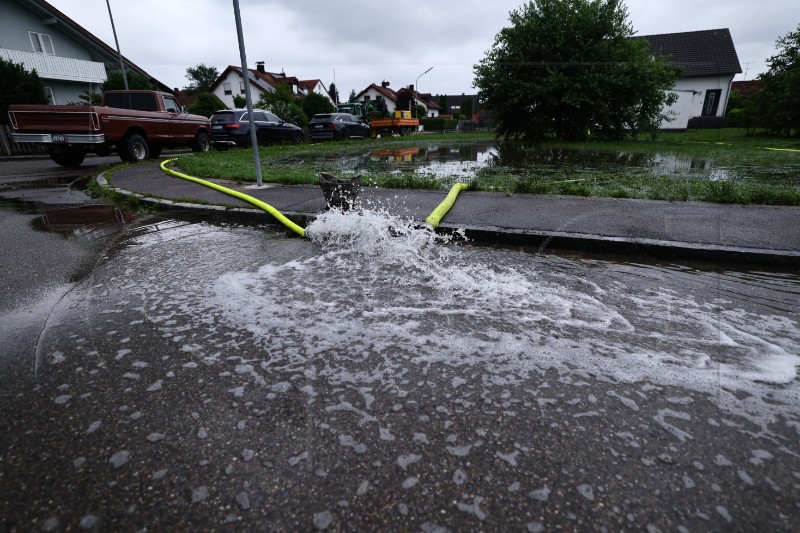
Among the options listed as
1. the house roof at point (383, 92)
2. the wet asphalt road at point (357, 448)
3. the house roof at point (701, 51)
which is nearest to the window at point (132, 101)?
the wet asphalt road at point (357, 448)

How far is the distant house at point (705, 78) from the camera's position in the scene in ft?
118

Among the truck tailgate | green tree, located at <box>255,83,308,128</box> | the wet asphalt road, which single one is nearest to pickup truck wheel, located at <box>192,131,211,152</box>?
the truck tailgate

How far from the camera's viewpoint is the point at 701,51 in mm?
38000

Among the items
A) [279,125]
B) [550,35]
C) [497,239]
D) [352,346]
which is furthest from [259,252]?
[550,35]

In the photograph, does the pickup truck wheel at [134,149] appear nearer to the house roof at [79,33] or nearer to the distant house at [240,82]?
the house roof at [79,33]

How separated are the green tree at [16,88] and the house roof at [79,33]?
22.9 feet

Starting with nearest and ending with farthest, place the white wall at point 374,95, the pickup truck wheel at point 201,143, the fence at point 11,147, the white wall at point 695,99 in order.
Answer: the pickup truck wheel at point 201,143 → the fence at point 11,147 → the white wall at point 695,99 → the white wall at point 374,95

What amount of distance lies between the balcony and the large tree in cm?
2473

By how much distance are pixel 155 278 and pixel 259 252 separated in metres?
0.97

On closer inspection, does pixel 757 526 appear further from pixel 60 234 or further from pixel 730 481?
pixel 60 234

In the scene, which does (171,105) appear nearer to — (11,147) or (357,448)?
(11,147)

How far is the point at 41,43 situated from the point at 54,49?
0.84 metres

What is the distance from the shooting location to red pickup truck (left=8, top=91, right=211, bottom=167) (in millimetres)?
10023

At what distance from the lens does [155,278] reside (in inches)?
136
